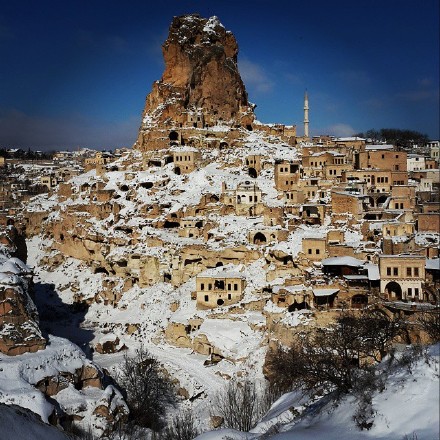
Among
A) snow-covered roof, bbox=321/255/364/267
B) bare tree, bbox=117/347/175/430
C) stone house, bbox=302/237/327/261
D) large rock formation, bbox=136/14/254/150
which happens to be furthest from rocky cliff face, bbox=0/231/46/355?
large rock formation, bbox=136/14/254/150

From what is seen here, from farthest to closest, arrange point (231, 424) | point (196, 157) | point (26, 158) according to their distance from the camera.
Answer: point (26, 158) → point (196, 157) → point (231, 424)

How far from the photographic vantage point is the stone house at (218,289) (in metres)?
31.5

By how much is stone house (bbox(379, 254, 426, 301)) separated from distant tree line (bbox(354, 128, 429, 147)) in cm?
5341

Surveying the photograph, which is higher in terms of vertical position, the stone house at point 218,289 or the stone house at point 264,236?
the stone house at point 264,236

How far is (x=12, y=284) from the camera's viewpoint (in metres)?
25.8

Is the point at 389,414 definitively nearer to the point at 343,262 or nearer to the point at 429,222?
the point at 343,262

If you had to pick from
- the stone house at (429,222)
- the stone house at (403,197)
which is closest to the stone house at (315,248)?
the stone house at (429,222)

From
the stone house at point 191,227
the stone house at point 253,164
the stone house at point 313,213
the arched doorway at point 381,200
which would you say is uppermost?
the stone house at point 253,164

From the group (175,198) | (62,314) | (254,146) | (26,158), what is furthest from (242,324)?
(26,158)

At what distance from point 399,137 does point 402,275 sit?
61823 millimetres

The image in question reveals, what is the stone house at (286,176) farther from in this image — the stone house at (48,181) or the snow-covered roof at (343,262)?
the stone house at (48,181)

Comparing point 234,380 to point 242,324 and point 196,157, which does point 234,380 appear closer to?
point 242,324

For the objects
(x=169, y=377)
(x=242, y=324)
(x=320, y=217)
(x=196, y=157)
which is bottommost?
(x=169, y=377)

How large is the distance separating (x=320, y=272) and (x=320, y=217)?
28.6 feet
